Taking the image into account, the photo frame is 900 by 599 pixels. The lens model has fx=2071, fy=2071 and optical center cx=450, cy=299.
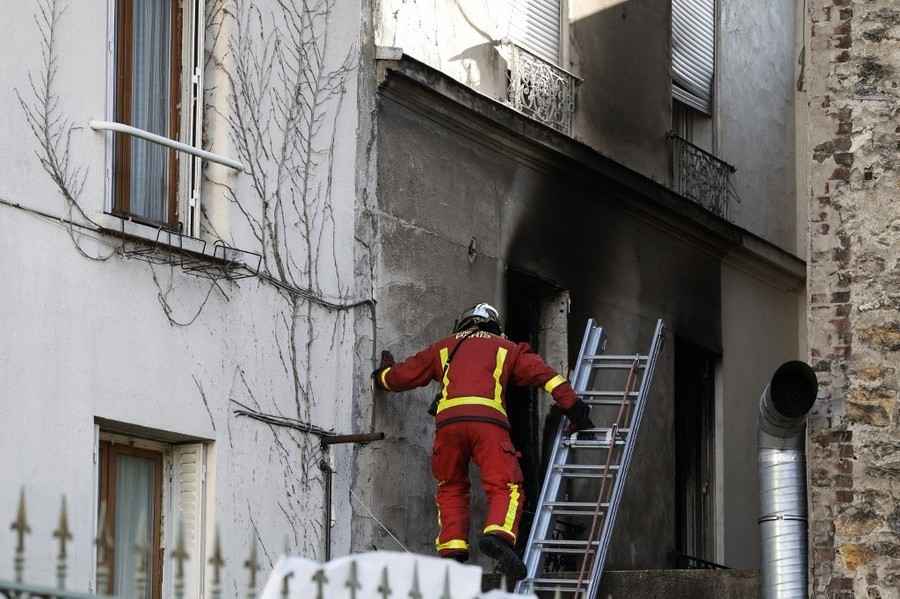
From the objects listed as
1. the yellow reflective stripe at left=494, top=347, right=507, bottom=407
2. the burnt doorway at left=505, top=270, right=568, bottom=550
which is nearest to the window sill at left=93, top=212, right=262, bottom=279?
the yellow reflective stripe at left=494, top=347, right=507, bottom=407

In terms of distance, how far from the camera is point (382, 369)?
13.0 metres

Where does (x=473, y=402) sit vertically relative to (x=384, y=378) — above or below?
below

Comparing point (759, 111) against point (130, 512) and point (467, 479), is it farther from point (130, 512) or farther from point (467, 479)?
point (130, 512)

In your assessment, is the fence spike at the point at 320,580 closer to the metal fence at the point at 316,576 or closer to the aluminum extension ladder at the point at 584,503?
the metal fence at the point at 316,576

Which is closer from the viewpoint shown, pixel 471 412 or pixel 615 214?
pixel 471 412

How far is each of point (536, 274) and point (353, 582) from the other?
32.1 feet

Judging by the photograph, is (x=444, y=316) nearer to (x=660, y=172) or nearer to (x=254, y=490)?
(x=254, y=490)

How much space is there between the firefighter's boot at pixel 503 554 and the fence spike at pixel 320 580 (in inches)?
Answer: 252

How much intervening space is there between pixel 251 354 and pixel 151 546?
4.30ft

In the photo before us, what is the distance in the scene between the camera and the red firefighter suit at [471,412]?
1252cm

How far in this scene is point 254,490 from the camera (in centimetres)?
1205

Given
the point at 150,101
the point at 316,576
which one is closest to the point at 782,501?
the point at 150,101

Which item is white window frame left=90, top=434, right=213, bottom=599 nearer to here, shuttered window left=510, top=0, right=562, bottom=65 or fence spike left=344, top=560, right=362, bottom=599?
shuttered window left=510, top=0, right=562, bottom=65

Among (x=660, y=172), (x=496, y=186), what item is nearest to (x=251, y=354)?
(x=496, y=186)
